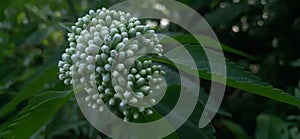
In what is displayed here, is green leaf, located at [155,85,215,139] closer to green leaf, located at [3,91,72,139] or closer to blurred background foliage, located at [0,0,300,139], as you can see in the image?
green leaf, located at [3,91,72,139]

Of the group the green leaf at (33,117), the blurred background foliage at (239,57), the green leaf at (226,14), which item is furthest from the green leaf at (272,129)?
the green leaf at (33,117)

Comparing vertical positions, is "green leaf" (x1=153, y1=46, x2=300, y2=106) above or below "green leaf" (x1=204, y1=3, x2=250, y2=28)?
below

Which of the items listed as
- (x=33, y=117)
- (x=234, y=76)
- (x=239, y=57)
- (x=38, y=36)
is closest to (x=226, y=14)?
(x=239, y=57)

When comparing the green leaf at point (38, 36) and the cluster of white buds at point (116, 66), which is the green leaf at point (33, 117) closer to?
the cluster of white buds at point (116, 66)

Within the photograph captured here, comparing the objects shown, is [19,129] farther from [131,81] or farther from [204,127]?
[204,127]

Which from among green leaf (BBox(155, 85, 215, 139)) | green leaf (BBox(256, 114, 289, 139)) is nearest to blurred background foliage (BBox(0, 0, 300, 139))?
green leaf (BBox(256, 114, 289, 139))

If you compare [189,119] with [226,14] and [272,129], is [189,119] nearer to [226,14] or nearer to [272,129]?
[272,129]
